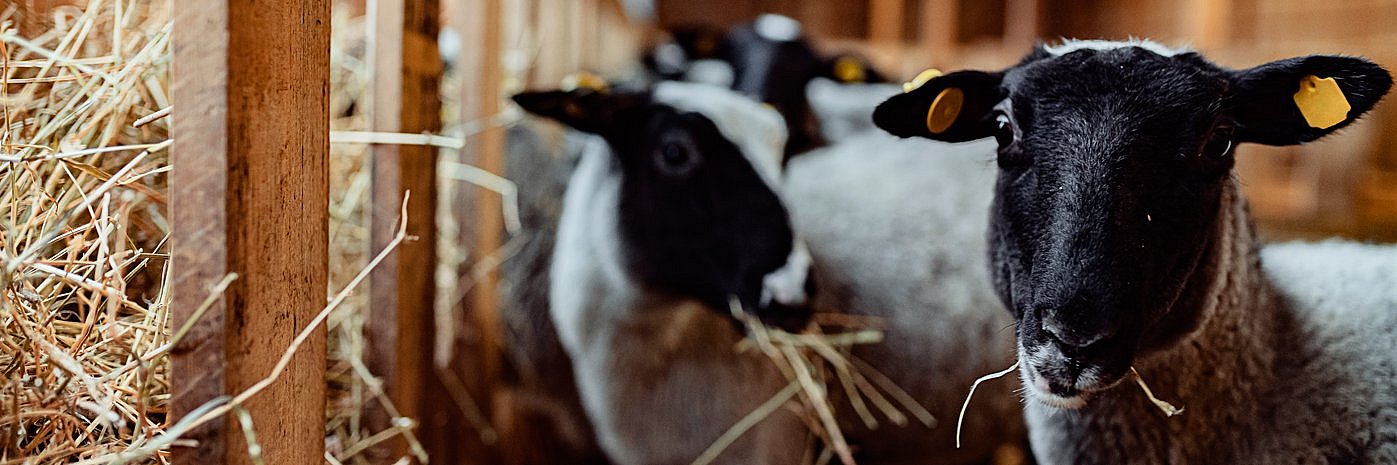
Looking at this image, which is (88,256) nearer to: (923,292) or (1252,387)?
(1252,387)

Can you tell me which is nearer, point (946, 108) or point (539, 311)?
point (946, 108)

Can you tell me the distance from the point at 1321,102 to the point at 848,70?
3749 mm

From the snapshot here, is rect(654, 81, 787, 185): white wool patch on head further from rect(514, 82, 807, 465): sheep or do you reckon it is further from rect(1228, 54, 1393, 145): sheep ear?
rect(1228, 54, 1393, 145): sheep ear

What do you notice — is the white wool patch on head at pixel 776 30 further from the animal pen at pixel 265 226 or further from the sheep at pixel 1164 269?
the sheep at pixel 1164 269

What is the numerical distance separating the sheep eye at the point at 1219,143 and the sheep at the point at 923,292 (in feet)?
4.81

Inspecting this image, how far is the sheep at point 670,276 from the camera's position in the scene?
9.27 feet

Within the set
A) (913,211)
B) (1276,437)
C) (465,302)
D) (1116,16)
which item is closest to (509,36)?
(465,302)

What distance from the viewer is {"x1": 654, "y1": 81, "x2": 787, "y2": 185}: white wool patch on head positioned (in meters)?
2.90

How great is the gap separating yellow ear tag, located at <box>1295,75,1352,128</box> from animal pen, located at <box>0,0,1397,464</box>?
1591mm

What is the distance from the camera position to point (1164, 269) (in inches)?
58.2

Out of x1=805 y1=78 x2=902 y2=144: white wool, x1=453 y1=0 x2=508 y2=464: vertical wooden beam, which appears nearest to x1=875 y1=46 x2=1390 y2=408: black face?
x1=453 y1=0 x2=508 y2=464: vertical wooden beam

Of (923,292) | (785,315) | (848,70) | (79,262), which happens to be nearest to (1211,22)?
(848,70)

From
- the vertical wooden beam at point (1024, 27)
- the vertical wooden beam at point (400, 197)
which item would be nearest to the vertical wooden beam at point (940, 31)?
the vertical wooden beam at point (1024, 27)

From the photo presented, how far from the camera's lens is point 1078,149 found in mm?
1499
